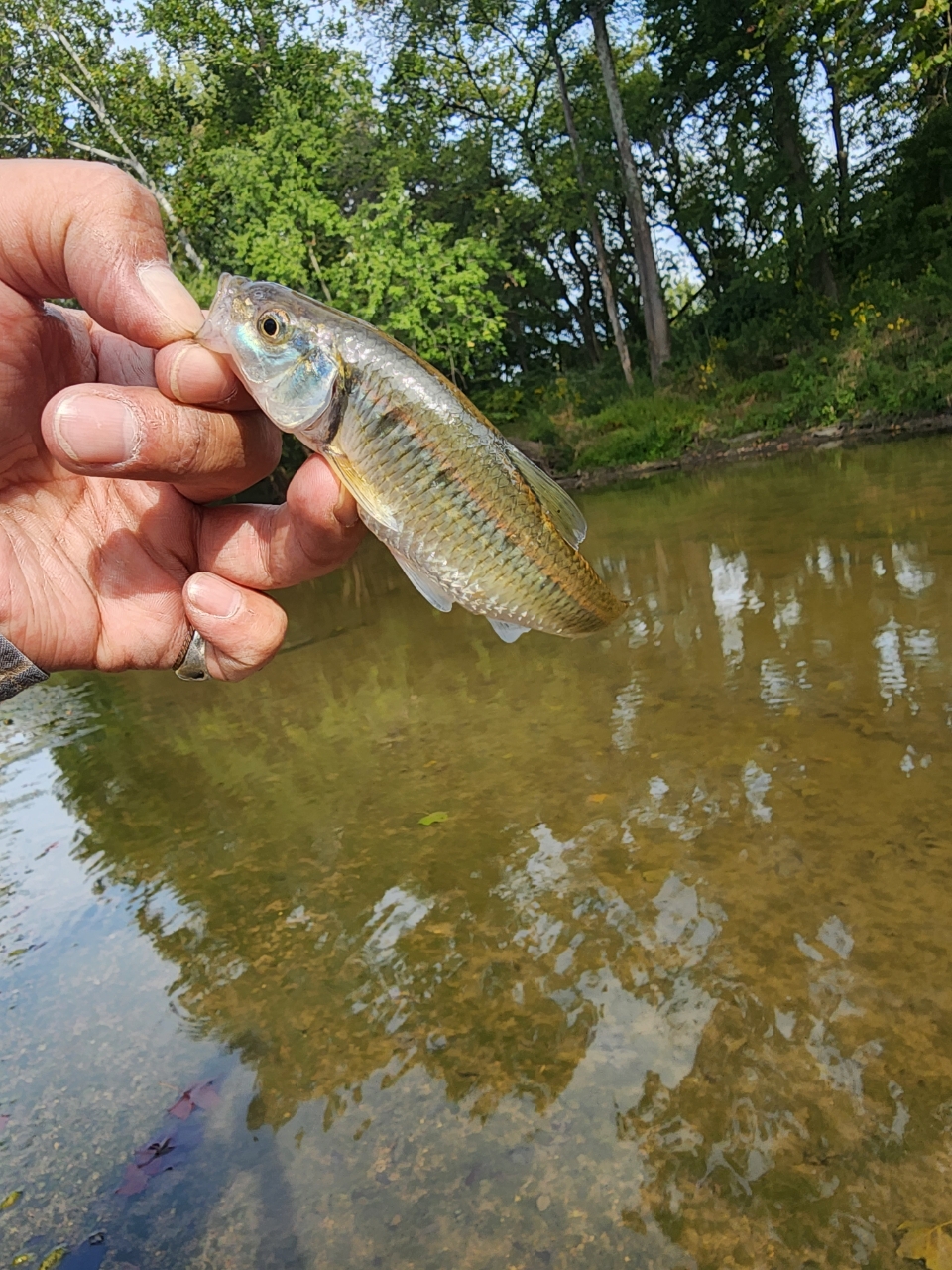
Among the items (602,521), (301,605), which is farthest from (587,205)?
(301,605)

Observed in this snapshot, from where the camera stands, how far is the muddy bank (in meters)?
18.3

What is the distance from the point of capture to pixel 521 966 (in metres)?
3.98

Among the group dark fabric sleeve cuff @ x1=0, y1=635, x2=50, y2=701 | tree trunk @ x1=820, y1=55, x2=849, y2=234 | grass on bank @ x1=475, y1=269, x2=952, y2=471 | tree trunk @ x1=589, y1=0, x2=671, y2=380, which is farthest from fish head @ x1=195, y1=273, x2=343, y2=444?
tree trunk @ x1=820, y1=55, x2=849, y2=234

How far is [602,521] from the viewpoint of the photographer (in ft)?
51.9

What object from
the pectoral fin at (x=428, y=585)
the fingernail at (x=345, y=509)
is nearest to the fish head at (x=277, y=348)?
the fingernail at (x=345, y=509)

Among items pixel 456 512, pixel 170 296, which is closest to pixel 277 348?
pixel 170 296

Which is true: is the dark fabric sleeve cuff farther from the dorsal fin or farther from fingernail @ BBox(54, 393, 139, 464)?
the dorsal fin

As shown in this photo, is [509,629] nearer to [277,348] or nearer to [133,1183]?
[277,348]

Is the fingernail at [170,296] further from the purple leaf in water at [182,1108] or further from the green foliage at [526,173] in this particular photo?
the green foliage at [526,173]

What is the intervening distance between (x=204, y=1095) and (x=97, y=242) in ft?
10.8

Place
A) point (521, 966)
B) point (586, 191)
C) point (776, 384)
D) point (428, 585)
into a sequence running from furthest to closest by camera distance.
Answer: point (586, 191)
point (776, 384)
point (521, 966)
point (428, 585)

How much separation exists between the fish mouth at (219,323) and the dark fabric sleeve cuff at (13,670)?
1.01 m

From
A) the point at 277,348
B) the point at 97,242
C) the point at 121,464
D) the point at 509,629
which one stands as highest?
the point at 97,242

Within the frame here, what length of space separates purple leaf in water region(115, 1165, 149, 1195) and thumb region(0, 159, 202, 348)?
3.04 meters
